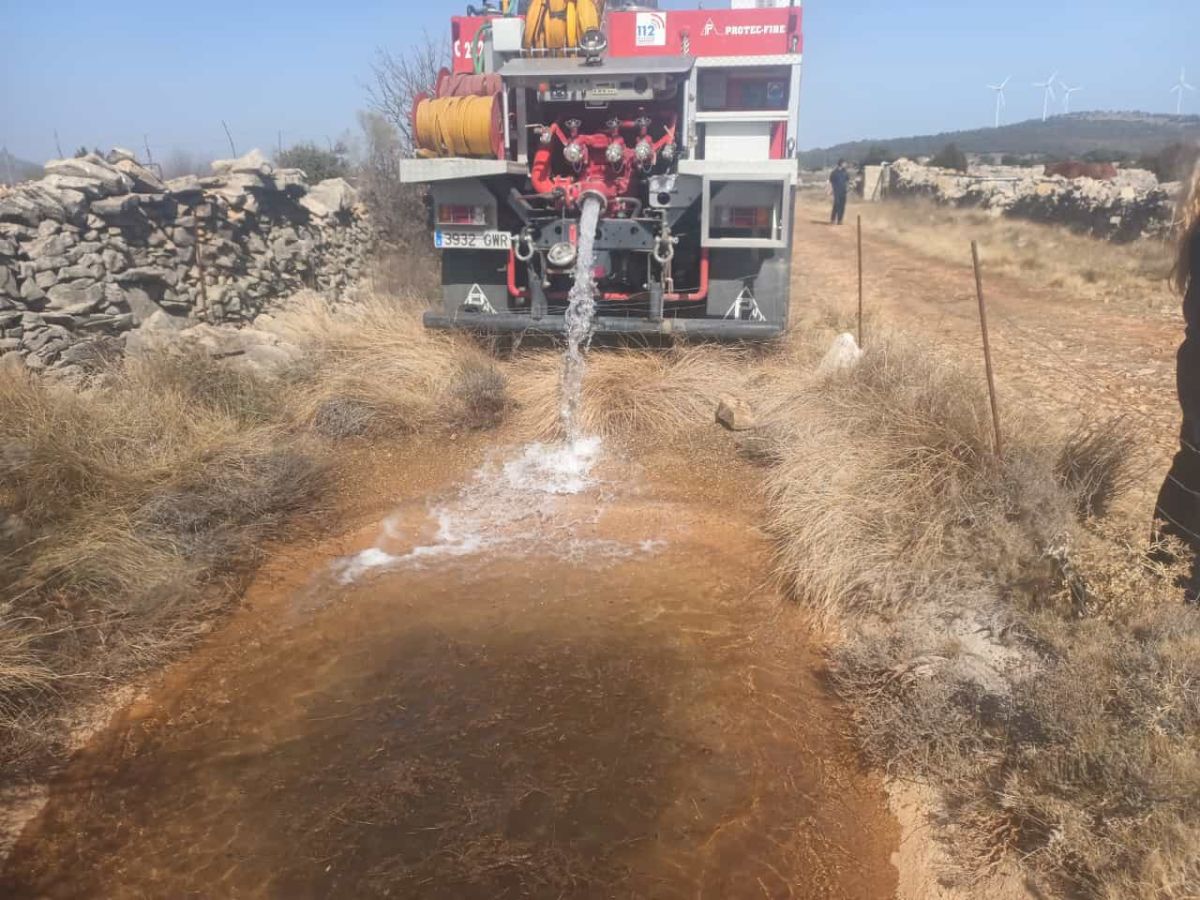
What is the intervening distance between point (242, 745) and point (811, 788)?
2.20 metres

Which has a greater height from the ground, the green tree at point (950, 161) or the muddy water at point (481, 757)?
the green tree at point (950, 161)

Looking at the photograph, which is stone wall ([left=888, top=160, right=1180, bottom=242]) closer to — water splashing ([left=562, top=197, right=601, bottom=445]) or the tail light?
water splashing ([left=562, top=197, right=601, bottom=445])

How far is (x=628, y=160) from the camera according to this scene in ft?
22.0

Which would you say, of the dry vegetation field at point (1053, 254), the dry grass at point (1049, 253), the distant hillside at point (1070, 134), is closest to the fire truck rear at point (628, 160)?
the dry vegetation field at point (1053, 254)

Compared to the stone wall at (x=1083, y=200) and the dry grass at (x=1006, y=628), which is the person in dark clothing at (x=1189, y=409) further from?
the stone wall at (x=1083, y=200)

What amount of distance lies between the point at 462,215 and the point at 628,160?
1432 mm

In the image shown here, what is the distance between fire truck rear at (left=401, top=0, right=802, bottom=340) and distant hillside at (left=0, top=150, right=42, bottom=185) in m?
5.75

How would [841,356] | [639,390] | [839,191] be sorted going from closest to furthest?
[639,390]
[841,356]
[839,191]

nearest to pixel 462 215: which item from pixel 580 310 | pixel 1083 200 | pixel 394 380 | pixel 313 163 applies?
pixel 580 310

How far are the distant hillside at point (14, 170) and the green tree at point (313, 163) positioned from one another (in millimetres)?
5156

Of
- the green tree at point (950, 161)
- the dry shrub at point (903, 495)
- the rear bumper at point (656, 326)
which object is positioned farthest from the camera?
the green tree at point (950, 161)

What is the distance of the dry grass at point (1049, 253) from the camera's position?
34.6 ft

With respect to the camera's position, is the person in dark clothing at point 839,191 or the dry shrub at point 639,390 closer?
the dry shrub at point 639,390

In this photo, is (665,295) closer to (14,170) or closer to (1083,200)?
(14,170)
